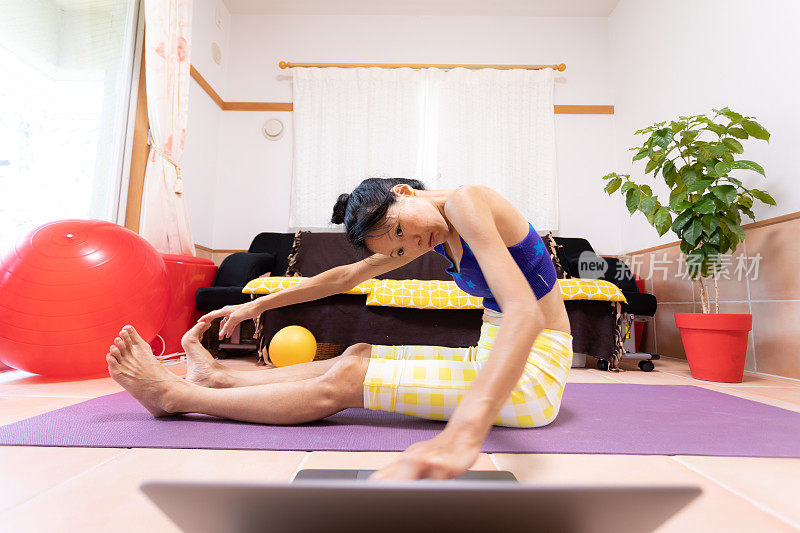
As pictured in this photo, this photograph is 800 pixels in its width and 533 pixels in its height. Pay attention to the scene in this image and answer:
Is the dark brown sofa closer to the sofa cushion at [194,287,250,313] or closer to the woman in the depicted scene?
the sofa cushion at [194,287,250,313]

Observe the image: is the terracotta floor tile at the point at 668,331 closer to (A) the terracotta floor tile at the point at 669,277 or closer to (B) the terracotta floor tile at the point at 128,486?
(A) the terracotta floor tile at the point at 669,277

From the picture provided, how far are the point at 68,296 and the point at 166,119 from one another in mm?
1648

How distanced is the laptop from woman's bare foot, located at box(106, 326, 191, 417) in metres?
0.87

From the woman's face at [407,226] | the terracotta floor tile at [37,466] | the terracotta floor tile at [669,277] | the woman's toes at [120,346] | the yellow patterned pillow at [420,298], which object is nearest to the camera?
the terracotta floor tile at [37,466]

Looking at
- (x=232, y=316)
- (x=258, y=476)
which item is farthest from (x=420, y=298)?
(x=258, y=476)

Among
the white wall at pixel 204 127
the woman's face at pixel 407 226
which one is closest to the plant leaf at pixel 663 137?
the woman's face at pixel 407 226

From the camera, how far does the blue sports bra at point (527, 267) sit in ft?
3.67

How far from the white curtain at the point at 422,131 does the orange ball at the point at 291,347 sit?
1.61 metres

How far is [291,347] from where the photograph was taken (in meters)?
2.35

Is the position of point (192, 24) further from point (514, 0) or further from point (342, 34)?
point (514, 0)

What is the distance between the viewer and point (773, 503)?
80cm

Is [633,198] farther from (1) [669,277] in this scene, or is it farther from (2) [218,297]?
(2) [218,297]

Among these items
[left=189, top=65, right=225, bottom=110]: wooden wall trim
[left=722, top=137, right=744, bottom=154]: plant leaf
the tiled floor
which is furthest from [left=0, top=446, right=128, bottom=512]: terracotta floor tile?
[left=189, top=65, right=225, bottom=110]: wooden wall trim

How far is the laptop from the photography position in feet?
1.14
